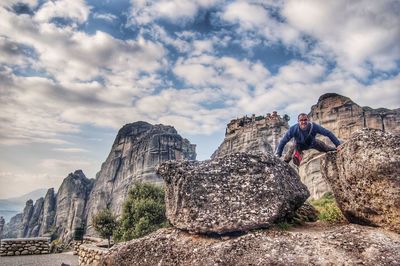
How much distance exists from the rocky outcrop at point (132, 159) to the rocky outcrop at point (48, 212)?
17549 millimetres

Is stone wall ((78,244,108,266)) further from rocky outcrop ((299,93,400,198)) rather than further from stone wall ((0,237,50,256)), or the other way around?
Result: rocky outcrop ((299,93,400,198))

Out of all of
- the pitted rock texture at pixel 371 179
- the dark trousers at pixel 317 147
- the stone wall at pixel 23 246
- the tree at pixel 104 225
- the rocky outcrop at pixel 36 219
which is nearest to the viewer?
the pitted rock texture at pixel 371 179

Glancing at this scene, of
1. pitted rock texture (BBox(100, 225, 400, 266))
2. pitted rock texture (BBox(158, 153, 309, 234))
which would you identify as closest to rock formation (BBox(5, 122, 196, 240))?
pitted rock texture (BBox(158, 153, 309, 234))

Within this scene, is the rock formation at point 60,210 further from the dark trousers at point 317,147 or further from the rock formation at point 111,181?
the dark trousers at point 317,147

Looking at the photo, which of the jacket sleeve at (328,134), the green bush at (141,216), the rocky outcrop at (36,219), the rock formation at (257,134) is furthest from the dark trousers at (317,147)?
the rocky outcrop at (36,219)

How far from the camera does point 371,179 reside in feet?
24.3

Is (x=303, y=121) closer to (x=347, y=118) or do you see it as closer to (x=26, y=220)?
(x=347, y=118)

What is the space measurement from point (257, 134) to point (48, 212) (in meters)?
91.5

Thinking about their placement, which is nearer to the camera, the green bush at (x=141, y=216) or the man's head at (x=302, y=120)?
the man's head at (x=302, y=120)

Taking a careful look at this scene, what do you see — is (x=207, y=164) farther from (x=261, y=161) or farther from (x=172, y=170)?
(x=261, y=161)

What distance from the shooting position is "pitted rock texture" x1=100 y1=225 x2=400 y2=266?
255 inches

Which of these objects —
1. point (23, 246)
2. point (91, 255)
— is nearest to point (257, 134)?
point (23, 246)

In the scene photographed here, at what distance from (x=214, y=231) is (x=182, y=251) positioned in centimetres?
104

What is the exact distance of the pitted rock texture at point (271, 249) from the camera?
649 centimetres
